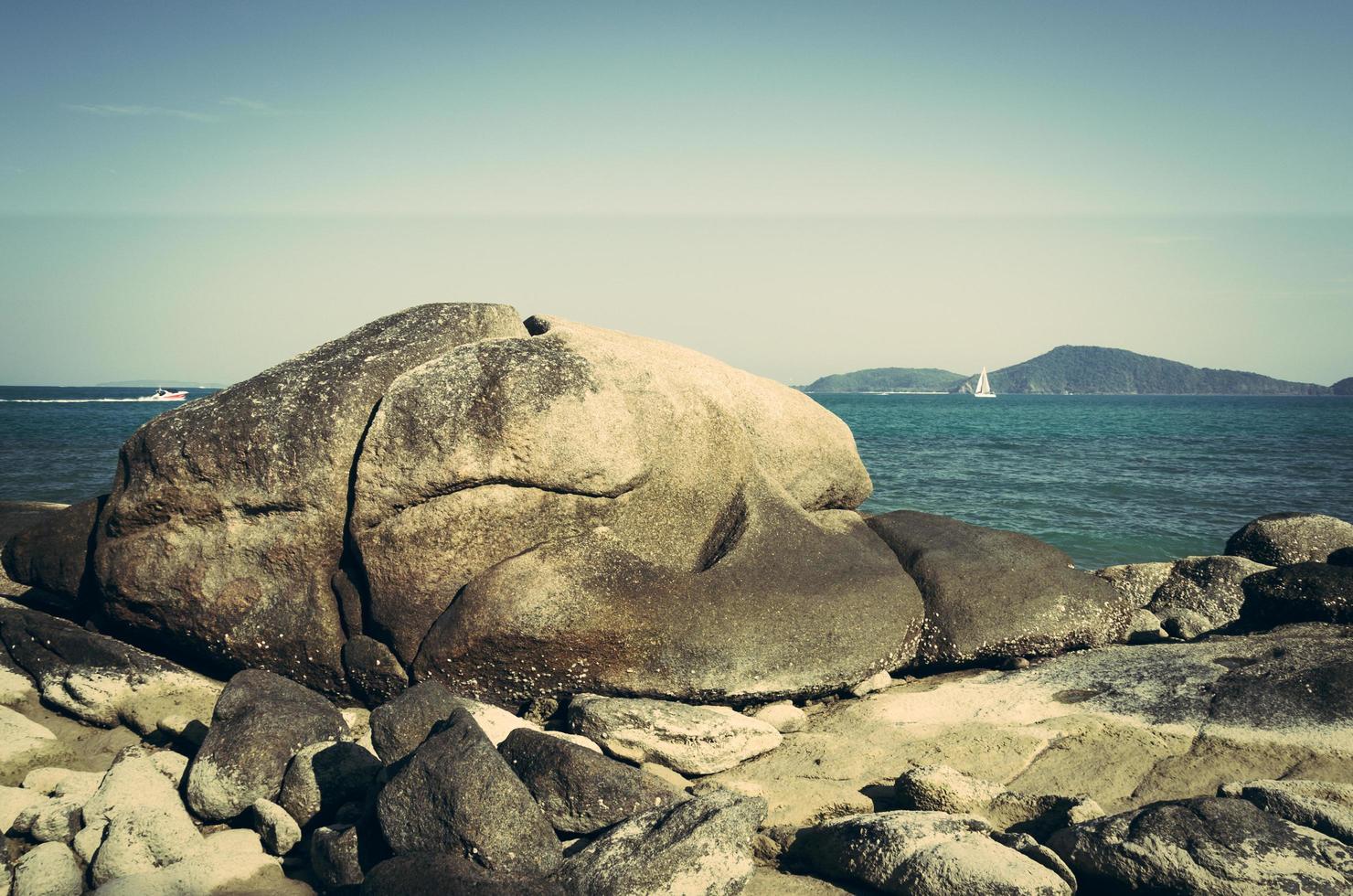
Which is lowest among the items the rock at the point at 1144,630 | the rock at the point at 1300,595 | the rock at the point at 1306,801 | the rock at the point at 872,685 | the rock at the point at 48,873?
the rock at the point at 48,873

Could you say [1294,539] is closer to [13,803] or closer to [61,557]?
[13,803]

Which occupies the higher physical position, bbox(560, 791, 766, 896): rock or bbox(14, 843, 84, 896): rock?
bbox(560, 791, 766, 896): rock

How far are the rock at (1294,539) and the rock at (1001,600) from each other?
4.13 metres

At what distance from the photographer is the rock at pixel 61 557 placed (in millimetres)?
Answer: 8977

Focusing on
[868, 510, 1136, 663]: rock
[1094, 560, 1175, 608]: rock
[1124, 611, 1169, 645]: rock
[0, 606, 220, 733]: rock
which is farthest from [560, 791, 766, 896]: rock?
[1094, 560, 1175, 608]: rock

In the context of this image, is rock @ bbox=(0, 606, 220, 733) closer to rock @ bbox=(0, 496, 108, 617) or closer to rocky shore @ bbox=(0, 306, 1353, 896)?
rocky shore @ bbox=(0, 306, 1353, 896)

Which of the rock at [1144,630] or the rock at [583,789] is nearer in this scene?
the rock at [583,789]

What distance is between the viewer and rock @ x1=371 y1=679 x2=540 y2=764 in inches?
242

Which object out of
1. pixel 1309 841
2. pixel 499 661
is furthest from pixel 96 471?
pixel 1309 841

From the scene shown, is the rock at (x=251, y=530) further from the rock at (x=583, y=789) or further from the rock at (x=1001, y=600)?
the rock at (x=1001, y=600)

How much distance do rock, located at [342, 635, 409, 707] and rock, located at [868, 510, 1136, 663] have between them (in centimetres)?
479

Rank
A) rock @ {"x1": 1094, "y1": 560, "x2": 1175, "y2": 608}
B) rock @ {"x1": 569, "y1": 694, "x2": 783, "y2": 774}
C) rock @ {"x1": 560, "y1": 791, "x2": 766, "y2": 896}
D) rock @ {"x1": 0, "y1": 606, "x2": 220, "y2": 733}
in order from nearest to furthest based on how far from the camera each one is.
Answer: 1. rock @ {"x1": 560, "y1": 791, "x2": 766, "y2": 896}
2. rock @ {"x1": 569, "y1": 694, "x2": 783, "y2": 774}
3. rock @ {"x1": 0, "y1": 606, "x2": 220, "y2": 733}
4. rock @ {"x1": 1094, "y1": 560, "x2": 1175, "y2": 608}

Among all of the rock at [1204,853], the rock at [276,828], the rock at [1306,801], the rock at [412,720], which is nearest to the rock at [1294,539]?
the rock at [1306,801]

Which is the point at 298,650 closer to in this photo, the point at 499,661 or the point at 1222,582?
the point at 499,661
